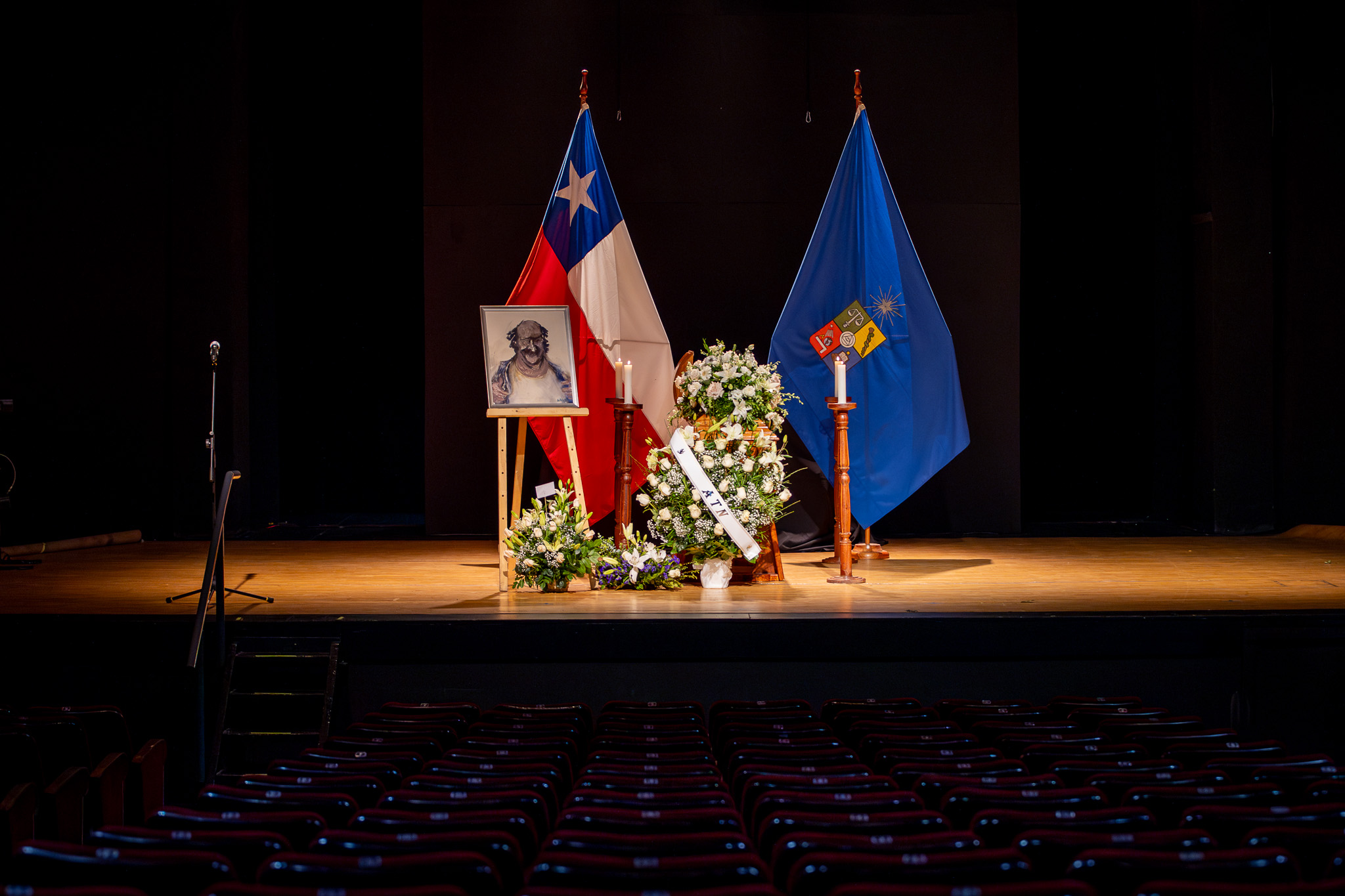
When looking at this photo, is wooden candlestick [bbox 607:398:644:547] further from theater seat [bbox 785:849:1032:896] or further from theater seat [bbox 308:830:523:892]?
theater seat [bbox 785:849:1032:896]

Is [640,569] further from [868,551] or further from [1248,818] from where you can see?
[1248,818]

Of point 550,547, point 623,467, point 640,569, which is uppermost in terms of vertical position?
point 623,467

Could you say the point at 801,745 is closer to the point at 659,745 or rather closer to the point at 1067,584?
the point at 659,745

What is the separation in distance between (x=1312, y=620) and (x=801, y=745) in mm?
3046

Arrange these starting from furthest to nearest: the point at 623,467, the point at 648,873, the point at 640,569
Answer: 1. the point at 623,467
2. the point at 640,569
3. the point at 648,873

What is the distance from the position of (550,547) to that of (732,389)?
1.31 meters

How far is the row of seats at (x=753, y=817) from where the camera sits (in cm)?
163

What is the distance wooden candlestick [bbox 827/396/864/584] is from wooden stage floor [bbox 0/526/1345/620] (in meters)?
0.16

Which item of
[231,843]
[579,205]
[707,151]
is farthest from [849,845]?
[707,151]

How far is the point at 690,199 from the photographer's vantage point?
27.7 ft

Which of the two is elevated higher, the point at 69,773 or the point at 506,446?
the point at 506,446

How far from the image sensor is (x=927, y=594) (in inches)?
206

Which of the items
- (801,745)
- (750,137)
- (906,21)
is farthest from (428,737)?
(906,21)

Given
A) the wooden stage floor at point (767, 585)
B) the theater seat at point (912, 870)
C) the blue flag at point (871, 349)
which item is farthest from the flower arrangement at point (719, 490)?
the theater seat at point (912, 870)
